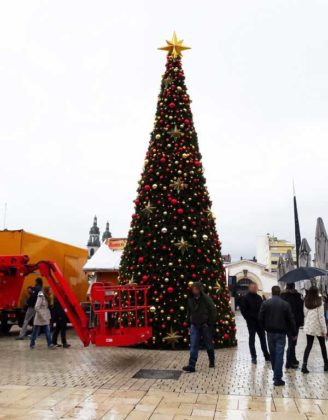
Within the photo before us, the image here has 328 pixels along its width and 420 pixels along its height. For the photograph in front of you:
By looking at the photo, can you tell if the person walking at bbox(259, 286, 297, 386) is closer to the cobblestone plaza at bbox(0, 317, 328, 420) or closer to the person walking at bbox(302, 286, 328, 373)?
the cobblestone plaza at bbox(0, 317, 328, 420)

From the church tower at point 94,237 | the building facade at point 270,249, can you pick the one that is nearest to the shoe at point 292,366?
the building facade at point 270,249

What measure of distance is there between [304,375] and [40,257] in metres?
10.1

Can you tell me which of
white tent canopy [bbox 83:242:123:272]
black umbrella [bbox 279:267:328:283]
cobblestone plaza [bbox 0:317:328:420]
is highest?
white tent canopy [bbox 83:242:123:272]

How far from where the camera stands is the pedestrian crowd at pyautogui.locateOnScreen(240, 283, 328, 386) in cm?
772

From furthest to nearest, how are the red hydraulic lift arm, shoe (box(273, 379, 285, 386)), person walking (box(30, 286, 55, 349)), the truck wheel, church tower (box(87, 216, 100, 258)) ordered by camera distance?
church tower (box(87, 216, 100, 258)) < the truck wheel < person walking (box(30, 286, 55, 349)) < the red hydraulic lift arm < shoe (box(273, 379, 285, 386))

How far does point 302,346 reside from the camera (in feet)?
43.7

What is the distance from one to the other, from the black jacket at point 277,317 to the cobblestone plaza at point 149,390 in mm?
877

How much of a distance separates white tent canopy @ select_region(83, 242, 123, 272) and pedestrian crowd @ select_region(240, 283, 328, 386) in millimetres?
10446

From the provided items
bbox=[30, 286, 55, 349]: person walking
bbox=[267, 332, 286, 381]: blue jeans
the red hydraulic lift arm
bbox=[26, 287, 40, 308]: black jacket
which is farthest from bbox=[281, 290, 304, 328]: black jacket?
bbox=[26, 287, 40, 308]: black jacket

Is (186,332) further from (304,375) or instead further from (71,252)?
(71,252)

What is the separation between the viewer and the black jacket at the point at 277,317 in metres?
7.73

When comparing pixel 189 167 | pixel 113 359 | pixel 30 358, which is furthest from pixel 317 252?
pixel 30 358

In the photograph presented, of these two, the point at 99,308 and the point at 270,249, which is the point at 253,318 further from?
the point at 270,249

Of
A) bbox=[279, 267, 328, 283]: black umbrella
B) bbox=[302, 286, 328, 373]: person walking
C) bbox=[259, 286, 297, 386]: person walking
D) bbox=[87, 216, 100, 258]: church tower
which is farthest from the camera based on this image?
bbox=[87, 216, 100, 258]: church tower
